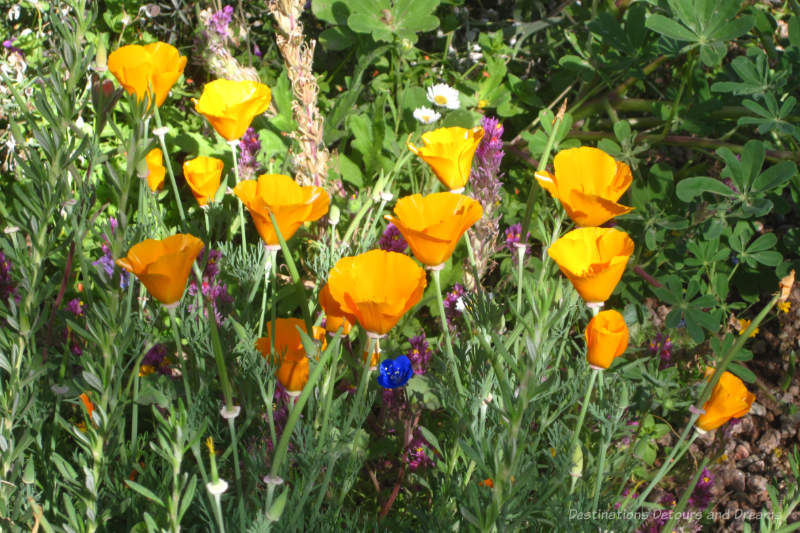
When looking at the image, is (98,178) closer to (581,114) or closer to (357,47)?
(357,47)

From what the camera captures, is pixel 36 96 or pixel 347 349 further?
pixel 347 349

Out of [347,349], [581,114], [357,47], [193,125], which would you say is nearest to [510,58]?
[581,114]

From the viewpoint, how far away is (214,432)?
5.08 ft

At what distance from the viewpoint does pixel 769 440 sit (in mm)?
2434

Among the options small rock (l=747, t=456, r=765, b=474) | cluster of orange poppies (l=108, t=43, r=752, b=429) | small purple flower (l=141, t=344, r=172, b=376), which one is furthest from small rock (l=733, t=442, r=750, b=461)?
small purple flower (l=141, t=344, r=172, b=376)

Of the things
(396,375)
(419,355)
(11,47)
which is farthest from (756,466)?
(11,47)

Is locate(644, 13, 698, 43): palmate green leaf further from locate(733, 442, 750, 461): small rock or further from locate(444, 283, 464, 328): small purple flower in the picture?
locate(733, 442, 750, 461): small rock

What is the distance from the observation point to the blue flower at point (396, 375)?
69.0 inches

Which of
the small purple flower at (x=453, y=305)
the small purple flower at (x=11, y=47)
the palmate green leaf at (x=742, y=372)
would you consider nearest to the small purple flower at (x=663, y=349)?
the palmate green leaf at (x=742, y=372)

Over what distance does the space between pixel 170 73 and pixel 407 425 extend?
40.5 inches

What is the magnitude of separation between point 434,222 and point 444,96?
1555 mm

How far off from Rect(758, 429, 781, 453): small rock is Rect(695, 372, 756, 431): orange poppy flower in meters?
1.08

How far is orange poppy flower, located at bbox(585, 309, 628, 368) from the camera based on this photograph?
4.21ft

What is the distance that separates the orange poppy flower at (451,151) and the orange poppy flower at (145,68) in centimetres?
61
